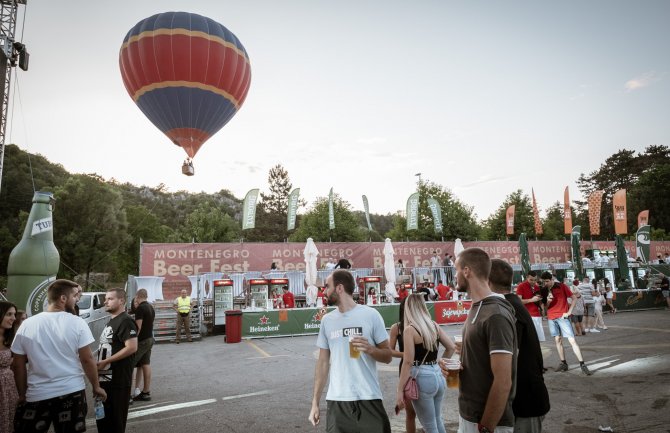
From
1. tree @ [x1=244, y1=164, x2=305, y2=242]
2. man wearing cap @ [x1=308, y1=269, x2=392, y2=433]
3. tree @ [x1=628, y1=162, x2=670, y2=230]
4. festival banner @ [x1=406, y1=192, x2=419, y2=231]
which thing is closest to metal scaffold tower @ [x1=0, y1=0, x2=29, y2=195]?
man wearing cap @ [x1=308, y1=269, x2=392, y2=433]

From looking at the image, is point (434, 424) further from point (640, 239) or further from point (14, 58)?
point (640, 239)

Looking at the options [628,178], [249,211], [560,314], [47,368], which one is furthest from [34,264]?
[628,178]

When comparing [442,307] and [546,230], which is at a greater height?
[546,230]

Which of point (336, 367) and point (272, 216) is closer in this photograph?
point (336, 367)

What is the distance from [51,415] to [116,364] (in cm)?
101

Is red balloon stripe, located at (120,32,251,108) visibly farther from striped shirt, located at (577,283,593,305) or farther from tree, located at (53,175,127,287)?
tree, located at (53,175,127,287)

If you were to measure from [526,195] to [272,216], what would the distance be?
45790 millimetres

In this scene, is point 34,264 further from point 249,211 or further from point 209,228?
point 209,228

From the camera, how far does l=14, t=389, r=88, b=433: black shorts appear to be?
3.50 meters

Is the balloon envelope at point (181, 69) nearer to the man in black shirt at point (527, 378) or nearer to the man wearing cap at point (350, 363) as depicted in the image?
the man wearing cap at point (350, 363)

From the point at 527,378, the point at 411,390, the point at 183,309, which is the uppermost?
the point at 527,378

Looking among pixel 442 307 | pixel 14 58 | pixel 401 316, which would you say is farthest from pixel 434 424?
pixel 14 58

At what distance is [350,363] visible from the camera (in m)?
3.32

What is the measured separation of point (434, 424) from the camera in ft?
12.7
